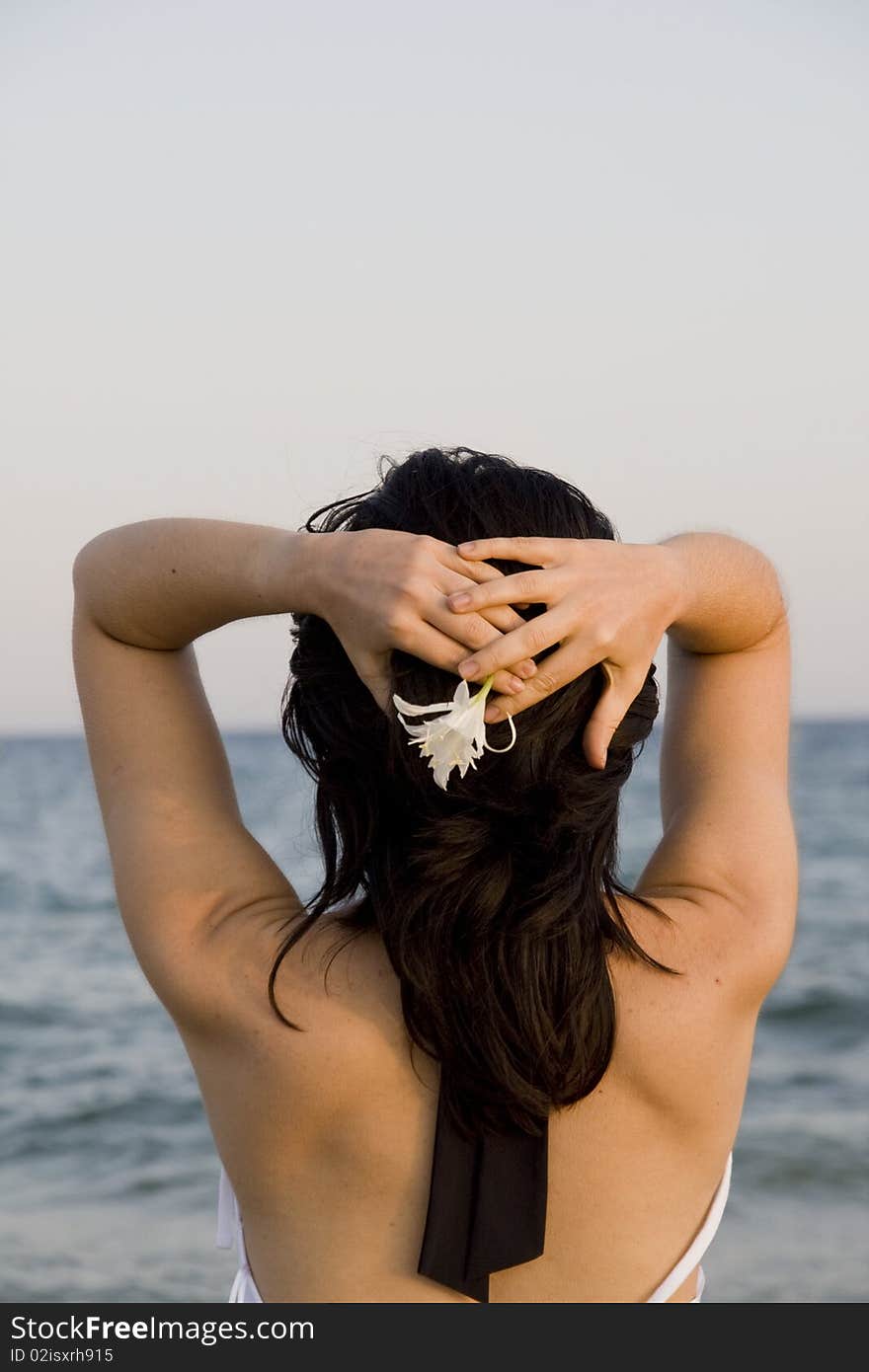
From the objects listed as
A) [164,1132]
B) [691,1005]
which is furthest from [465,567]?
[164,1132]

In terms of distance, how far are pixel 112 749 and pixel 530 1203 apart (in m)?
0.76

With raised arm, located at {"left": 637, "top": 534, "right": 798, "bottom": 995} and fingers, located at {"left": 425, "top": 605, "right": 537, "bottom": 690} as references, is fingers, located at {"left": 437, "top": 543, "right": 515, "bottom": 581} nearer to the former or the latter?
fingers, located at {"left": 425, "top": 605, "right": 537, "bottom": 690}

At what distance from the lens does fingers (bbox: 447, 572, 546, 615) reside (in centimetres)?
143

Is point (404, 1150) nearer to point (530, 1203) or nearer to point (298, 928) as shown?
point (530, 1203)

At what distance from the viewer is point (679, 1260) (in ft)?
5.74

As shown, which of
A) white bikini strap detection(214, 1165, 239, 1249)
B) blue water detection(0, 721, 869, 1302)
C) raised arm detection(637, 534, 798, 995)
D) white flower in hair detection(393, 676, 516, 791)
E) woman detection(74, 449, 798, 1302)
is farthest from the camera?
blue water detection(0, 721, 869, 1302)

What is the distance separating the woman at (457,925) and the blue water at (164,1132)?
243 mm

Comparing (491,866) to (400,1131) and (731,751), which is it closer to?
(400,1131)

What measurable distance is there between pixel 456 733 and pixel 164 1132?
257 inches

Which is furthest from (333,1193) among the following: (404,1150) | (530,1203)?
(530,1203)

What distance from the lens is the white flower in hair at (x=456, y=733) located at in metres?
1.40

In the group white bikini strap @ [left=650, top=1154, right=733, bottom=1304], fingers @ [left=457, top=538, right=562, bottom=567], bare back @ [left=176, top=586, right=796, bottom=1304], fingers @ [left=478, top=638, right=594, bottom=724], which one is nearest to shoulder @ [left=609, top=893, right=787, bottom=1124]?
bare back @ [left=176, top=586, right=796, bottom=1304]

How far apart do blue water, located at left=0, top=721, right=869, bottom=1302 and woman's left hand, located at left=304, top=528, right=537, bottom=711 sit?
0.38 m

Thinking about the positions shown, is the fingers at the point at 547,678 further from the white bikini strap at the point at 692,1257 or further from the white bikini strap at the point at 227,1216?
the white bikini strap at the point at 227,1216
